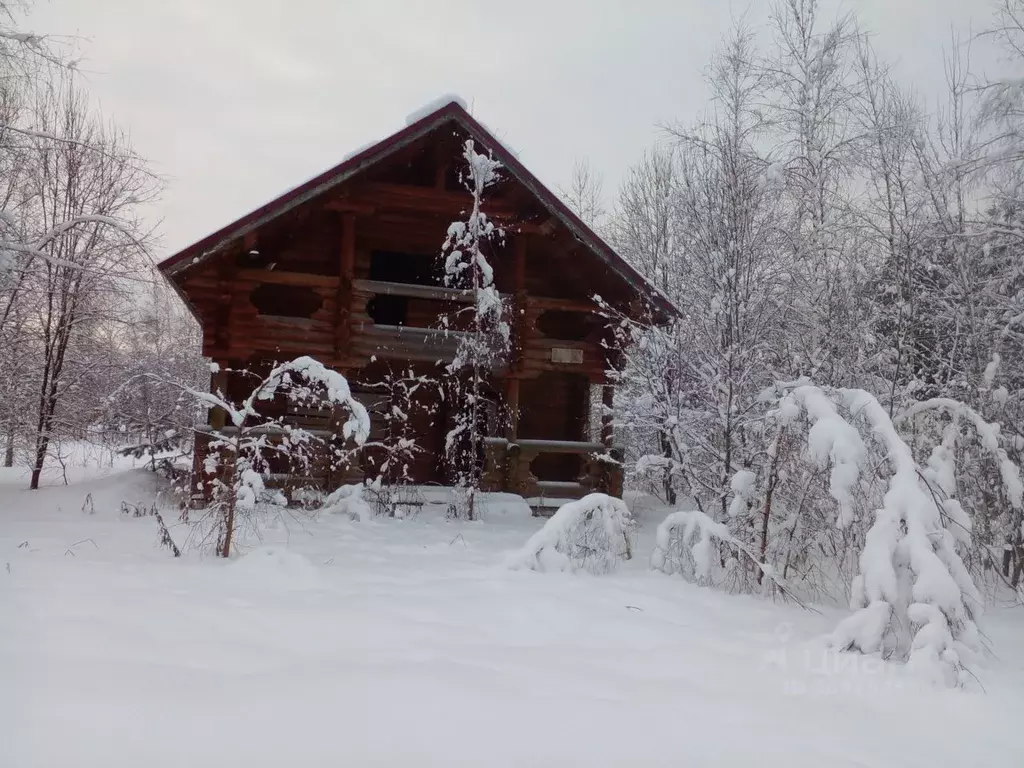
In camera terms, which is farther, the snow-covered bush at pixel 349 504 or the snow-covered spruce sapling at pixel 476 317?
the snow-covered spruce sapling at pixel 476 317

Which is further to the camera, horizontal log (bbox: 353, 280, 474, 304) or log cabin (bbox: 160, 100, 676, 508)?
A: horizontal log (bbox: 353, 280, 474, 304)

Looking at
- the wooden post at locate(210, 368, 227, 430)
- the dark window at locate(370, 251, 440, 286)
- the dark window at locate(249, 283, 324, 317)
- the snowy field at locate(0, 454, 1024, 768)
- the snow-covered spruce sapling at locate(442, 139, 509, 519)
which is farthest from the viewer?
the dark window at locate(370, 251, 440, 286)

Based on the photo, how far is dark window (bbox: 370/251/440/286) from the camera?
12547 mm

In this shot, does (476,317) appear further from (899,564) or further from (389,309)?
(899,564)

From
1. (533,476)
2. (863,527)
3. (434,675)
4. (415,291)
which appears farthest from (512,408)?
(434,675)

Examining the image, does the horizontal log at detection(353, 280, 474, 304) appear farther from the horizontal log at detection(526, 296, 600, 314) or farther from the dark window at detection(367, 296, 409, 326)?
the dark window at detection(367, 296, 409, 326)

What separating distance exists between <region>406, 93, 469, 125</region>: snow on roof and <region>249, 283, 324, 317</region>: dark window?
3.43 m

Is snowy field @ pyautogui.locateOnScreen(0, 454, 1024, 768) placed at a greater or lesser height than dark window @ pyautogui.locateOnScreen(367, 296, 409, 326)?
lesser

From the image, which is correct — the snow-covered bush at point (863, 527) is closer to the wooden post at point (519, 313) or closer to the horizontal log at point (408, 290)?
the wooden post at point (519, 313)

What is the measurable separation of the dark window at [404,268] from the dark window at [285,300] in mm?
1386

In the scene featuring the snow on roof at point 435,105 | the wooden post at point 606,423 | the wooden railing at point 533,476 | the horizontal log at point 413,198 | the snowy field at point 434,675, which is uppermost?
the snow on roof at point 435,105

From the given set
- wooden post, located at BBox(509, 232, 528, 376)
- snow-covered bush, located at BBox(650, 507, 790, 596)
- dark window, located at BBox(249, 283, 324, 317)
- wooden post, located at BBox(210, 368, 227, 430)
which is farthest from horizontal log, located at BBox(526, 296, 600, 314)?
snow-covered bush, located at BBox(650, 507, 790, 596)

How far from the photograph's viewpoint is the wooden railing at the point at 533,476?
1045cm

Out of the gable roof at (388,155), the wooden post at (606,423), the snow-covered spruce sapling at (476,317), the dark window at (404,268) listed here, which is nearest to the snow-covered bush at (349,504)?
the snow-covered spruce sapling at (476,317)
